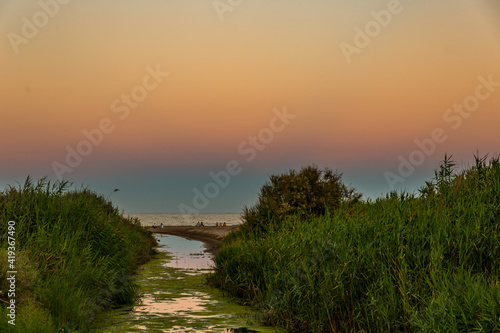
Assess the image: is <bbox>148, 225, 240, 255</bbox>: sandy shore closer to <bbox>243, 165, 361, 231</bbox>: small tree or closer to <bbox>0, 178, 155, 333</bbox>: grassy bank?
<bbox>243, 165, 361, 231</bbox>: small tree

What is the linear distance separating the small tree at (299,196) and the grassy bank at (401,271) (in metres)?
8.66

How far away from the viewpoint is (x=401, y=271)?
8531 millimetres

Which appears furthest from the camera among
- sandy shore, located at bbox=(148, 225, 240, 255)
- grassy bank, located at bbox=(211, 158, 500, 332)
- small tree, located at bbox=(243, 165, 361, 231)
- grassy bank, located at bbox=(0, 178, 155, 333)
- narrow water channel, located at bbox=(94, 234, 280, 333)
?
sandy shore, located at bbox=(148, 225, 240, 255)

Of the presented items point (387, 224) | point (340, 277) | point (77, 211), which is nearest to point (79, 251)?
point (77, 211)

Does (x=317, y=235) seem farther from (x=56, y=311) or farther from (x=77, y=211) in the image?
(x=77, y=211)

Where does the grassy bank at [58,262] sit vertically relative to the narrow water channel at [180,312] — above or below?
above

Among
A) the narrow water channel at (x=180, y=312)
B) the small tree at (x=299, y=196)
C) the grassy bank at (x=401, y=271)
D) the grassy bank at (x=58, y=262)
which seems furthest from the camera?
the small tree at (x=299, y=196)

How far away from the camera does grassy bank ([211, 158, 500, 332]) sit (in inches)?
294

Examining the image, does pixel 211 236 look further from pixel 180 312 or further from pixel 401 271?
pixel 401 271

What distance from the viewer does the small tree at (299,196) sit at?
68.9 ft

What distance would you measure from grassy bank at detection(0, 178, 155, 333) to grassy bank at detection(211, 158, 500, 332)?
4.24m

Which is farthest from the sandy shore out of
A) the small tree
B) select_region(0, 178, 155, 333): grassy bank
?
select_region(0, 178, 155, 333): grassy bank

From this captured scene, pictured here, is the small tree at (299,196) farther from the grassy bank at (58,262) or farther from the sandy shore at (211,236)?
the sandy shore at (211,236)

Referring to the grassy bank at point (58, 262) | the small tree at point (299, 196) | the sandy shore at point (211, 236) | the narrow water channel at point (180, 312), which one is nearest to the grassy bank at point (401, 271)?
the narrow water channel at point (180, 312)
